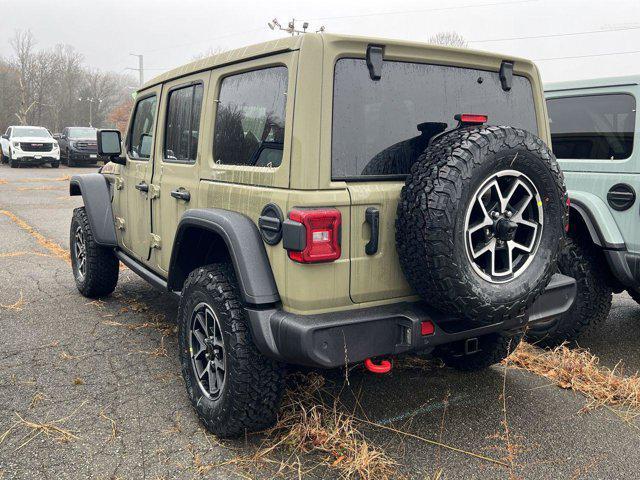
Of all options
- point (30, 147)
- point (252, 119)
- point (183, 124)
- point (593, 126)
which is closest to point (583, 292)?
point (593, 126)

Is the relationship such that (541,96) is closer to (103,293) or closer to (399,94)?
(399,94)

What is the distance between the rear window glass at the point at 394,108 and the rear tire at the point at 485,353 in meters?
1.20

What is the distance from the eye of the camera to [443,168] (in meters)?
2.34

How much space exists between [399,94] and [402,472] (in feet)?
5.64

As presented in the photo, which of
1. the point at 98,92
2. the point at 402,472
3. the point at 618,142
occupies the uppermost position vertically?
the point at 98,92

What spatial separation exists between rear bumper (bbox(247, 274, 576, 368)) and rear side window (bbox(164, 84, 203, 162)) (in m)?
1.26

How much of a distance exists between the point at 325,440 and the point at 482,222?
1256 mm

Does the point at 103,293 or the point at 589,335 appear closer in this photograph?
the point at 589,335

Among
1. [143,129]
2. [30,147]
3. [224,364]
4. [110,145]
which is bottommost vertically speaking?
[224,364]

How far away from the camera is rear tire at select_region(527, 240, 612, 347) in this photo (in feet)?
13.7

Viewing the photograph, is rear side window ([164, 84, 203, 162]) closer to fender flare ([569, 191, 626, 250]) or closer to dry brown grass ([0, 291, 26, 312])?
dry brown grass ([0, 291, 26, 312])

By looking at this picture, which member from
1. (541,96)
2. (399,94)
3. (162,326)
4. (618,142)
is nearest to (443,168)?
(399,94)

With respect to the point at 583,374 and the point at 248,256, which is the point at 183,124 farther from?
the point at 583,374

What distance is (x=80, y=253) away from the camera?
5379mm
